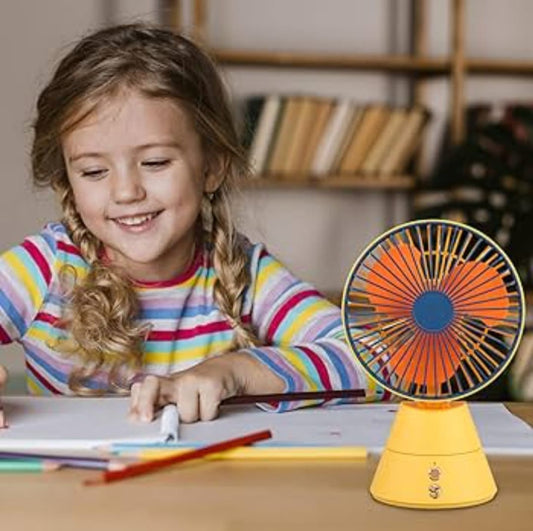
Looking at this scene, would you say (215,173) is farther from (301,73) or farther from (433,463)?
(301,73)

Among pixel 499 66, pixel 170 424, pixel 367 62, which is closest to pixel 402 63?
pixel 367 62

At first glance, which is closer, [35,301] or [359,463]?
[359,463]

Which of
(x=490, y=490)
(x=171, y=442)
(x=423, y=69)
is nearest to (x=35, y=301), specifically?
(x=171, y=442)

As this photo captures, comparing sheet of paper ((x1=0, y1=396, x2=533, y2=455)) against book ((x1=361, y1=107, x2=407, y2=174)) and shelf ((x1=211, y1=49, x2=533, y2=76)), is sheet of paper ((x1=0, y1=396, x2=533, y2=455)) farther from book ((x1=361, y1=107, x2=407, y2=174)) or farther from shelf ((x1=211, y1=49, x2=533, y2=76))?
book ((x1=361, y1=107, x2=407, y2=174))

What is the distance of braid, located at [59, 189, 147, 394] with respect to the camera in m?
1.54

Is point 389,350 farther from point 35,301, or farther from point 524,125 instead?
point 524,125

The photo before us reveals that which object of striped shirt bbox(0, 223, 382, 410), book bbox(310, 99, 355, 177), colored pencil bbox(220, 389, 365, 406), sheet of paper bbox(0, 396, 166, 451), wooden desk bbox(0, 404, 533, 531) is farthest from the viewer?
book bbox(310, 99, 355, 177)

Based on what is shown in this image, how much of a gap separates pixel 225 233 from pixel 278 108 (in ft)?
6.71

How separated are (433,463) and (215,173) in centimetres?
82

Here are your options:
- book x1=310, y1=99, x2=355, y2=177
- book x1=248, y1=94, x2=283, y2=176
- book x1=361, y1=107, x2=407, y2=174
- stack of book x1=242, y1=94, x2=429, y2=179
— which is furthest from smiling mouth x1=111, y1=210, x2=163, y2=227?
book x1=361, y1=107, x2=407, y2=174

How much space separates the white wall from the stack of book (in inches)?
6.0

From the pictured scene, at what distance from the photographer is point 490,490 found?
0.91m

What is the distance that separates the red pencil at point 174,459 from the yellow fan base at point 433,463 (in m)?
0.16

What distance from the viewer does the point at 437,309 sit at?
0.95m
